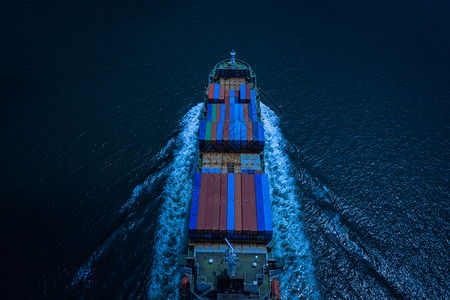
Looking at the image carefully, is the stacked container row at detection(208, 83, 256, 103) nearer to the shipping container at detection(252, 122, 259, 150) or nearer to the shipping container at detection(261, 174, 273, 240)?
the shipping container at detection(252, 122, 259, 150)

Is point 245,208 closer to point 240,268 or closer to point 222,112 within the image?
point 240,268

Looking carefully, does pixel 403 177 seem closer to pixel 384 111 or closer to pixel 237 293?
pixel 384 111

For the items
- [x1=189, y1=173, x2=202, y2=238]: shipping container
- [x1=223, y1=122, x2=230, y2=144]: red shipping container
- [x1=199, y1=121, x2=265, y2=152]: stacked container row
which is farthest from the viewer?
[x1=223, y1=122, x2=230, y2=144]: red shipping container

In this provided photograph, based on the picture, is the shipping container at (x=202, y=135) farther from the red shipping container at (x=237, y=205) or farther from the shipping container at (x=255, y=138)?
the red shipping container at (x=237, y=205)

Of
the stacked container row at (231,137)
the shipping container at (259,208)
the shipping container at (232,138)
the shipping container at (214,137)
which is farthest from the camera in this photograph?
the shipping container at (214,137)

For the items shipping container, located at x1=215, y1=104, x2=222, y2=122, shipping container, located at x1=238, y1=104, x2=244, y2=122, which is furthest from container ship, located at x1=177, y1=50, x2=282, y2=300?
shipping container, located at x1=215, y1=104, x2=222, y2=122

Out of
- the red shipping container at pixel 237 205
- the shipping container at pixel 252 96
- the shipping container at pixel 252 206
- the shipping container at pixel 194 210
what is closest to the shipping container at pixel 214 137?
the shipping container at pixel 194 210

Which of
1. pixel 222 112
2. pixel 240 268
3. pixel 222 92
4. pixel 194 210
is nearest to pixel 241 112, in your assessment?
pixel 222 112
